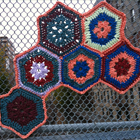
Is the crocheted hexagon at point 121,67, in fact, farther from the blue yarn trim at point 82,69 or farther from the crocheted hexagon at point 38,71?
the crocheted hexagon at point 38,71

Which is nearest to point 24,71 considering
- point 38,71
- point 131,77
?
point 38,71

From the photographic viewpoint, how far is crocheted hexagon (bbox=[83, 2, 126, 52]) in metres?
0.68

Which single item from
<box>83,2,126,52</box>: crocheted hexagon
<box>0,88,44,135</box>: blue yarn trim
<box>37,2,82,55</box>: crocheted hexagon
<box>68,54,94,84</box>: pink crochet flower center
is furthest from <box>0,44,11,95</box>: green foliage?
<box>83,2,126,52</box>: crocheted hexagon

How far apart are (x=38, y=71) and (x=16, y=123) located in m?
0.28

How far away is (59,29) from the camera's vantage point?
67cm

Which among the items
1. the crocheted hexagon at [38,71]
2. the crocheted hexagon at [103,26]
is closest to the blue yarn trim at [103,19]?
the crocheted hexagon at [103,26]

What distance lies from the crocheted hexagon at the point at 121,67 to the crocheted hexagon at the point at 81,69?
47mm

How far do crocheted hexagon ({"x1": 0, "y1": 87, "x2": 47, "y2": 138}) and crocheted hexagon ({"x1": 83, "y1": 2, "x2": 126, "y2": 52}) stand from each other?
15.9 inches

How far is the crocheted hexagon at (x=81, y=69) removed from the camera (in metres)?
0.68

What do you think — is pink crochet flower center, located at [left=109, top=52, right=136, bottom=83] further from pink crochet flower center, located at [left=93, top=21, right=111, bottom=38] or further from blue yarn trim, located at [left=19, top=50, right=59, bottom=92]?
blue yarn trim, located at [left=19, top=50, right=59, bottom=92]

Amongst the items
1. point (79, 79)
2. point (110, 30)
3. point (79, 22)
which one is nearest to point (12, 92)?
point (79, 79)

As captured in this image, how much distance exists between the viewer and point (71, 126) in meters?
0.71

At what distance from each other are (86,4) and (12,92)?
59cm

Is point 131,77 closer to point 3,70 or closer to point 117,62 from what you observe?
point 117,62
